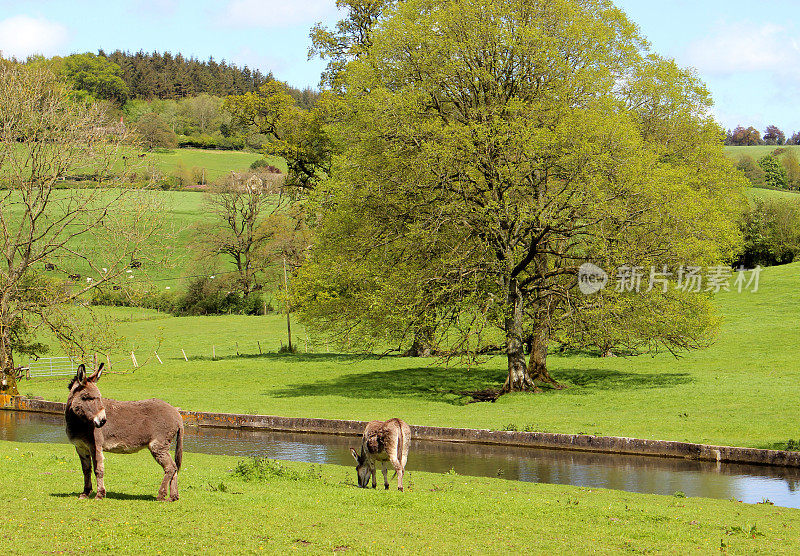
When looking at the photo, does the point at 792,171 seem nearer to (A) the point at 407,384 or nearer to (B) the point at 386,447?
(A) the point at 407,384

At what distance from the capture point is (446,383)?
140 feet

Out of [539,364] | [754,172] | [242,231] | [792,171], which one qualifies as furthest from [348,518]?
[792,171]

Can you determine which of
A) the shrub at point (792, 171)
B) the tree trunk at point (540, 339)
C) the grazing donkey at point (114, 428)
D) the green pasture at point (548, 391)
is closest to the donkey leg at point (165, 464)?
the grazing donkey at point (114, 428)

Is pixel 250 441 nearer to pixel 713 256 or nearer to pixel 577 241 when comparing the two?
pixel 577 241

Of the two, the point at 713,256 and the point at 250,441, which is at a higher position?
the point at 713,256

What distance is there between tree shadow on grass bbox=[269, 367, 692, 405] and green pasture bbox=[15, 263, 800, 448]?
65 millimetres

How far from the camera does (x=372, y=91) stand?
3888cm

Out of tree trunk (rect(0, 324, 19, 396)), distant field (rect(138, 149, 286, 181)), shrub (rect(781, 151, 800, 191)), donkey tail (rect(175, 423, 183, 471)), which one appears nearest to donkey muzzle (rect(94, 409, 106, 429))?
donkey tail (rect(175, 423, 183, 471))

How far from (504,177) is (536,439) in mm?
14217

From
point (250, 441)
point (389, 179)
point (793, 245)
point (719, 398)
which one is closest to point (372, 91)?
point (389, 179)

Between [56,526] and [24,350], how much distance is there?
41247 millimetres

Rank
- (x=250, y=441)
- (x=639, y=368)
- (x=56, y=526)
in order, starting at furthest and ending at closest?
(x=639, y=368) < (x=250, y=441) < (x=56, y=526)

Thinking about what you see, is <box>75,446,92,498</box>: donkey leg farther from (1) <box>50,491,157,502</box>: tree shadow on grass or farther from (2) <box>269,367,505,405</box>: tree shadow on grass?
(2) <box>269,367,505,405</box>: tree shadow on grass

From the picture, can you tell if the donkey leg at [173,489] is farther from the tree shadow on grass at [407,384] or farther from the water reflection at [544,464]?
the tree shadow on grass at [407,384]
